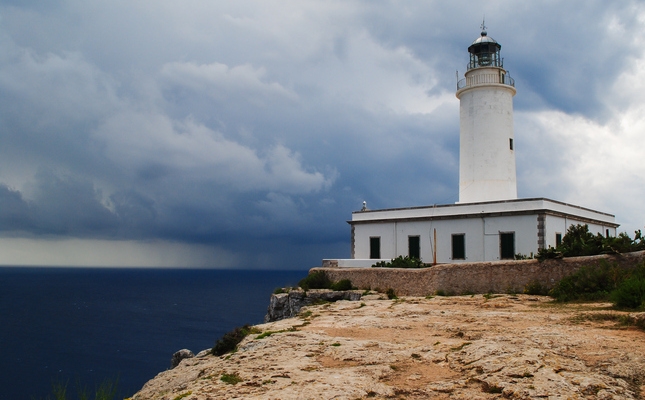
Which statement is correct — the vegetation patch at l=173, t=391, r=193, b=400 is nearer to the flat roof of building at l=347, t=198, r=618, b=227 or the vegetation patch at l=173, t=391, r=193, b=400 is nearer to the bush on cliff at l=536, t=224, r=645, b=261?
the bush on cliff at l=536, t=224, r=645, b=261

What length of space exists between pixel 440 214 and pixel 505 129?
235 inches

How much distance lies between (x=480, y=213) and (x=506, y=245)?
1777 millimetres

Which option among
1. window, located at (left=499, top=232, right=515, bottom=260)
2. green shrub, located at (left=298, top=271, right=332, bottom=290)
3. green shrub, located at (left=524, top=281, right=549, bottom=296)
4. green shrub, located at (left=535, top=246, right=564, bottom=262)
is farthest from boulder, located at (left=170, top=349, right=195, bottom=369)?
window, located at (left=499, top=232, right=515, bottom=260)

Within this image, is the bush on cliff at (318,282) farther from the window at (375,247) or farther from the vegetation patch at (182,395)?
the vegetation patch at (182,395)

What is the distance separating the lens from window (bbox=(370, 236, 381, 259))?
1058 inches

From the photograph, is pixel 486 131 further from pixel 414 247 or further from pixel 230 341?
pixel 230 341

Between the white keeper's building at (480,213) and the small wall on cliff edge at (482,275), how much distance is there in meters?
4.05

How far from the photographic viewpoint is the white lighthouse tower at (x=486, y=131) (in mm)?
26094

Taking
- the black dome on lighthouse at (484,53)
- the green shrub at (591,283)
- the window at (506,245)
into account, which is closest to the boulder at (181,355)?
the green shrub at (591,283)

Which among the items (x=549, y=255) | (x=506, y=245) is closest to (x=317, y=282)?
(x=506, y=245)

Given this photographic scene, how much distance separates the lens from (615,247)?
1407 cm

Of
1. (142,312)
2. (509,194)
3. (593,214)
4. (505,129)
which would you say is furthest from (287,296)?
(142,312)

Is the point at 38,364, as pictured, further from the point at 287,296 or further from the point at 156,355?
the point at 287,296

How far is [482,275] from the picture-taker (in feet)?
53.8
